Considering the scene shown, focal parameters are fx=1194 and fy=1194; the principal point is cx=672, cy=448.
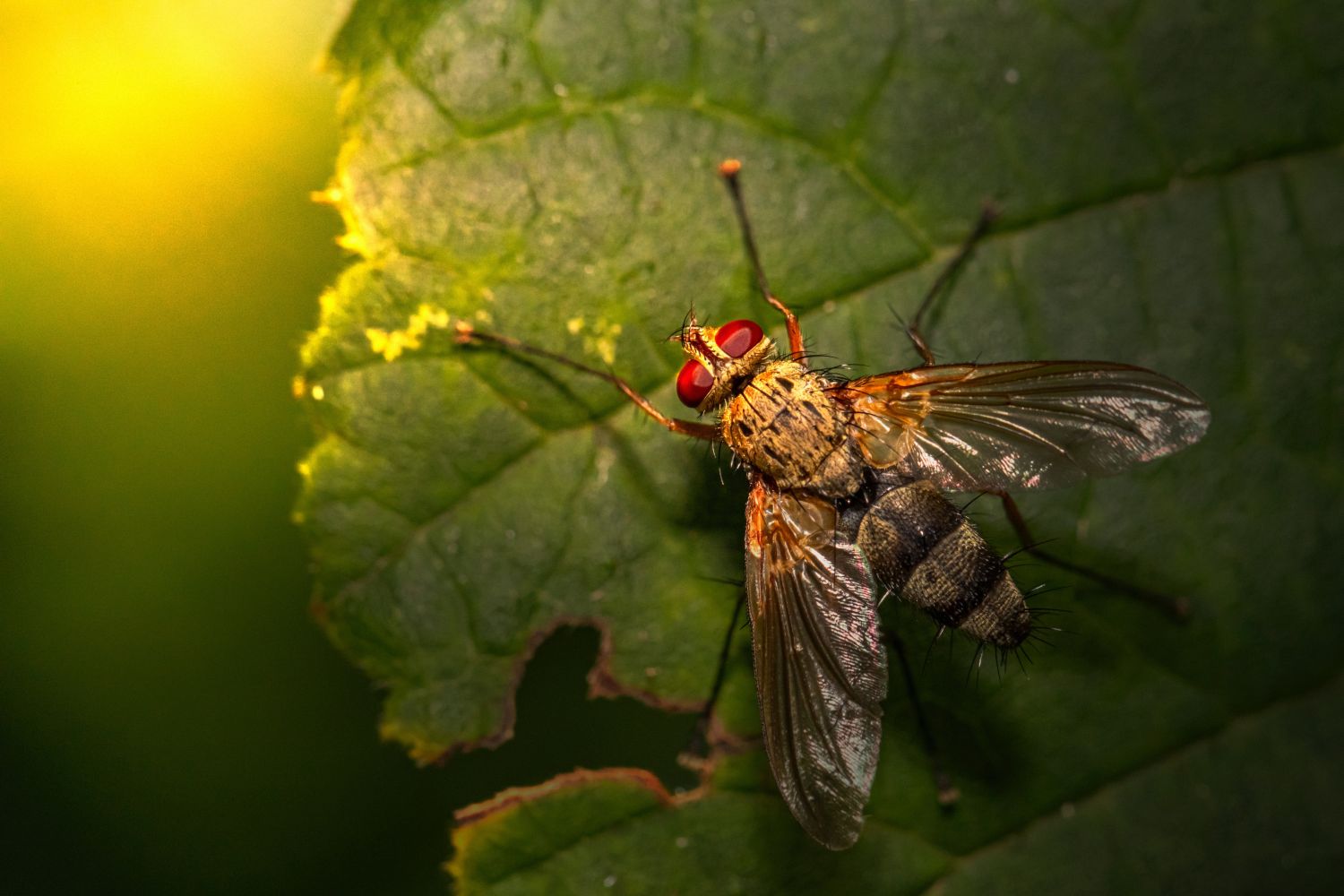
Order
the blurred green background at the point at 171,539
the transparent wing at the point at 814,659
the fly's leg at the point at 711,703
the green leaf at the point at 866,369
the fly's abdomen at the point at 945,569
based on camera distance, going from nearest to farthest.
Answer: the transparent wing at the point at 814,659, the fly's abdomen at the point at 945,569, the green leaf at the point at 866,369, the fly's leg at the point at 711,703, the blurred green background at the point at 171,539

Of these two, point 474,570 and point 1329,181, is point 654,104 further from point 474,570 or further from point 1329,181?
point 1329,181

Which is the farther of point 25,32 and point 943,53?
point 25,32

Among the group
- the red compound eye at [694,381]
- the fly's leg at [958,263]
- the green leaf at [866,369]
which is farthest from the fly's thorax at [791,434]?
the fly's leg at [958,263]

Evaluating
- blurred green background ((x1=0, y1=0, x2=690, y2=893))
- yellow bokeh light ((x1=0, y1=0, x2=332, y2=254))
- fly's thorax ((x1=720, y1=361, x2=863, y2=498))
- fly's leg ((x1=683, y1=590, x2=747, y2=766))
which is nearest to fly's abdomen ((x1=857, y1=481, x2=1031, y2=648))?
fly's thorax ((x1=720, y1=361, x2=863, y2=498))

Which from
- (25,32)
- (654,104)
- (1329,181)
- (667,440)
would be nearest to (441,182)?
(654,104)

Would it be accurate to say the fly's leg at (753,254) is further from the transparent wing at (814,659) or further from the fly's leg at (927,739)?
the fly's leg at (927,739)

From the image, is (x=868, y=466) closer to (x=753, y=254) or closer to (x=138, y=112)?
(x=753, y=254)
